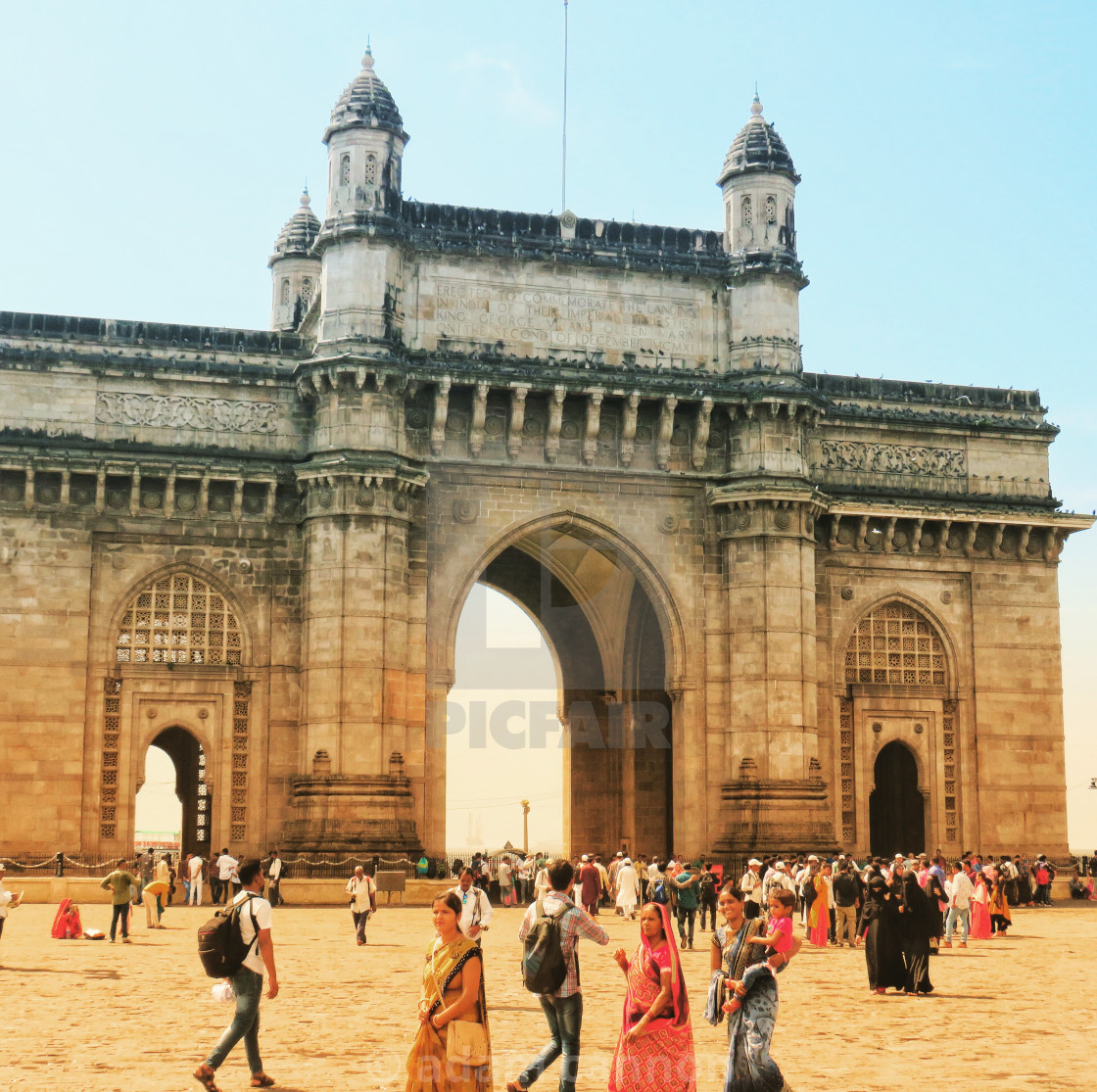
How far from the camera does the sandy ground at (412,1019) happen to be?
12539mm

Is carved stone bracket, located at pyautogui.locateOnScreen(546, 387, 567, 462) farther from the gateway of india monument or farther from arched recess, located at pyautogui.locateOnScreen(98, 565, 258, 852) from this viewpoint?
arched recess, located at pyautogui.locateOnScreen(98, 565, 258, 852)

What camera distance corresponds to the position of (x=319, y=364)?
33656 millimetres

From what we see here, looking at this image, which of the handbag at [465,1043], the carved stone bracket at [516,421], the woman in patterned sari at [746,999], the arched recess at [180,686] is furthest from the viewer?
the carved stone bracket at [516,421]

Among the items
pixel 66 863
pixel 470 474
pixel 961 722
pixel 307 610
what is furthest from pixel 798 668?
pixel 66 863

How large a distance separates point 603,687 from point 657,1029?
31.7 m

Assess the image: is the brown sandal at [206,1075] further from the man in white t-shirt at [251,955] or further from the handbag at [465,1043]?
the handbag at [465,1043]

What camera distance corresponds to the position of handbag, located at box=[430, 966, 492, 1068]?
9.47 m

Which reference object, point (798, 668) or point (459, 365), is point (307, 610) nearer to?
point (459, 365)

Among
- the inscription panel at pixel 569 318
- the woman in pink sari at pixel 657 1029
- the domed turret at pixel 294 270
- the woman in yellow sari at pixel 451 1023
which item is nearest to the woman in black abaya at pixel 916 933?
Result: the woman in pink sari at pixel 657 1029

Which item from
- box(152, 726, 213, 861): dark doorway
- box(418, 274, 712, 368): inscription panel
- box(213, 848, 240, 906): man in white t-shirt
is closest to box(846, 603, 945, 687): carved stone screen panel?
box(418, 274, 712, 368): inscription panel

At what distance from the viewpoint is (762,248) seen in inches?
1449

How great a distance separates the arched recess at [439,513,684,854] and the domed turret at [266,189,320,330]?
1008 cm

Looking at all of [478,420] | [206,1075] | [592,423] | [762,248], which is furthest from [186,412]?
[206,1075]

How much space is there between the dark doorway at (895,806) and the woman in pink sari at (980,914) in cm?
1184
